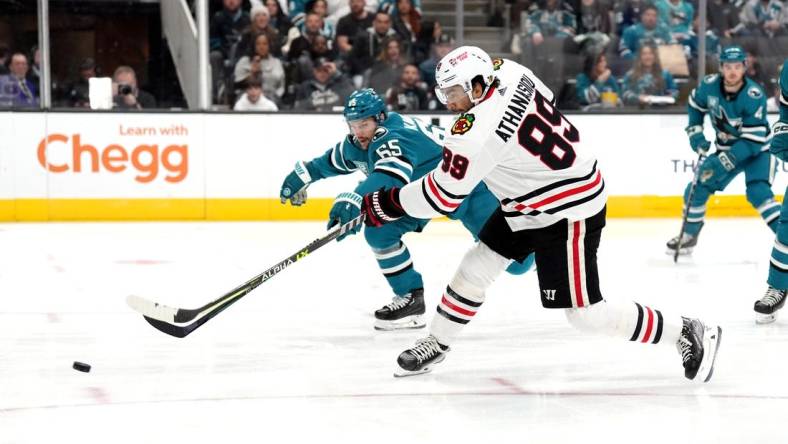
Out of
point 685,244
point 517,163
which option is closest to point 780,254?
point 517,163

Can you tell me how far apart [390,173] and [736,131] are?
265 cm

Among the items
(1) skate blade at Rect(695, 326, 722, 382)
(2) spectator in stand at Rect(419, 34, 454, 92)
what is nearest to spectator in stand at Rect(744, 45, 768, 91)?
(2) spectator in stand at Rect(419, 34, 454, 92)

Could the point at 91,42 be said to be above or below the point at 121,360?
above

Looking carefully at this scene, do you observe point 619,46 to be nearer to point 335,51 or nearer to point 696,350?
point 335,51

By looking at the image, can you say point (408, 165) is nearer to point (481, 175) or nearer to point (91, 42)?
point (481, 175)

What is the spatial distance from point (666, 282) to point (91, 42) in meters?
4.36

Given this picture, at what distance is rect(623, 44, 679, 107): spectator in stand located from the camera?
812cm

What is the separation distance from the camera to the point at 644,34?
8.21 meters

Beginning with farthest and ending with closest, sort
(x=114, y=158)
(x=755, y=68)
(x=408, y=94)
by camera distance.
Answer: (x=755, y=68) < (x=408, y=94) < (x=114, y=158)

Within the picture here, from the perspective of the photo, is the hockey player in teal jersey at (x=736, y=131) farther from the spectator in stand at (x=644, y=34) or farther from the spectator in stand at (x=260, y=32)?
the spectator in stand at (x=260, y=32)

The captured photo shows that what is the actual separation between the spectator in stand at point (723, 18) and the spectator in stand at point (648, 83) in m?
0.45

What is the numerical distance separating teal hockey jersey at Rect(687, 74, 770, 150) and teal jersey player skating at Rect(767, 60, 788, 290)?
1.58 metres

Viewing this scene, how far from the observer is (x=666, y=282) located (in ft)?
17.3

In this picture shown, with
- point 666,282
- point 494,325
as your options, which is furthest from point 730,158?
point 494,325
